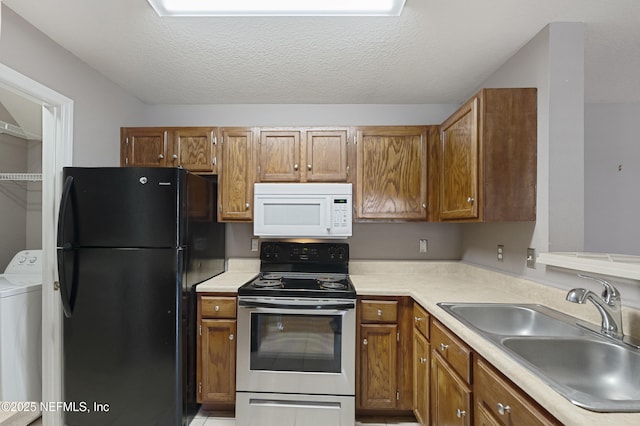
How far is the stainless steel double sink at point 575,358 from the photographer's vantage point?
904 millimetres

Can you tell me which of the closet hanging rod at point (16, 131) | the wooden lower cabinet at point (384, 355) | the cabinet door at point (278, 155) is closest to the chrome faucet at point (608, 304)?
the wooden lower cabinet at point (384, 355)

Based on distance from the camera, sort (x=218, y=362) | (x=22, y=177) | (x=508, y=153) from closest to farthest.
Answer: (x=508, y=153) → (x=218, y=362) → (x=22, y=177)

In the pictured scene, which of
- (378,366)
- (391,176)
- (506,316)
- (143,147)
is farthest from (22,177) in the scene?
(506,316)

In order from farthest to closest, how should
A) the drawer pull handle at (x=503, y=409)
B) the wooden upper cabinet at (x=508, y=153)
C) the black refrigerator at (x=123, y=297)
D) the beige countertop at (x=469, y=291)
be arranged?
the black refrigerator at (x=123, y=297) < the wooden upper cabinet at (x=508, y=153) < the drawer pull handle at (x=503, y=409) < the beige countertop at (x=469, y=291)

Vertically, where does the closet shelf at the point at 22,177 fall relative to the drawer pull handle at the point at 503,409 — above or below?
above

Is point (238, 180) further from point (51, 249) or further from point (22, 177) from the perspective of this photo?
point (22, 177)

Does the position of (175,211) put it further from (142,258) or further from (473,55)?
(473,55)

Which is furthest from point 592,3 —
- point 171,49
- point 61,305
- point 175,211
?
point 61,305

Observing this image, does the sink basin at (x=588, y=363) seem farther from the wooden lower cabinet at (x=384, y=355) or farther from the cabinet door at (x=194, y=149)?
the cabinet door at (x=194, y=149)

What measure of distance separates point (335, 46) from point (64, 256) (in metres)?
2.06

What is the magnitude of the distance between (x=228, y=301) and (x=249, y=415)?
2.40 feet

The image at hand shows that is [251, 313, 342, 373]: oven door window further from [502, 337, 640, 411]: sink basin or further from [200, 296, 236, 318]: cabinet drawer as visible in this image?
[502, 337, 640, 411]: sink basin

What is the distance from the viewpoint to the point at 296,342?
2.04 meters

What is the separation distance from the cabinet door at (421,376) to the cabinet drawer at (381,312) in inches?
7.1
